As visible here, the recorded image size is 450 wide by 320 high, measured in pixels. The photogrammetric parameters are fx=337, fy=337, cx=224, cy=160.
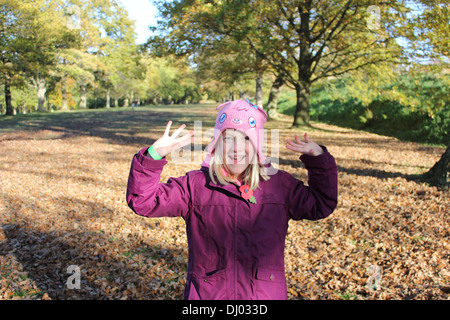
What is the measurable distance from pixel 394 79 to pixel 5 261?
18324mm

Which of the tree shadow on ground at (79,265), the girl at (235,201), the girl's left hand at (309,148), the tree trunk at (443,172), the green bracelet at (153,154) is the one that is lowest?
the tree shadow on ground at (79,265)

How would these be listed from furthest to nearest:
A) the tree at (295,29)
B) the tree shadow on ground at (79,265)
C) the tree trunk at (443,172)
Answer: the tree at (295,29) < the tree trunk at (443,172) < the tree shadow on ground at (79,265)

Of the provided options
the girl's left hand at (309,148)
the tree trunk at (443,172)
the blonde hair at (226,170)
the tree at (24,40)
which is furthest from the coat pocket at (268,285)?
the tree at (24,40)

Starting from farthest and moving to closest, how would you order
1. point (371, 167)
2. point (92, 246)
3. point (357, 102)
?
1. point (357, 102)
2. point (371, 167)
3. point (92, 246)

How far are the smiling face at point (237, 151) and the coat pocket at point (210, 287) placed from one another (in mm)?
654

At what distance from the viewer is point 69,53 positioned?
34.9 m

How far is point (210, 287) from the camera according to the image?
78.9 inches

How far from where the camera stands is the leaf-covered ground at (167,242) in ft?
14.6

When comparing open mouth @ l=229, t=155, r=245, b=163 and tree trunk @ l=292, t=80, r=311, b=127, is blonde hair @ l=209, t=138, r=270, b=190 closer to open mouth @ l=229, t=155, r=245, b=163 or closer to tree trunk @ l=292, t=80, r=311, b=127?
open mouth @ l=229, t=155, r=245, b=163

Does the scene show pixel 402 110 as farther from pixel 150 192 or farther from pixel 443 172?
pixel 150 192

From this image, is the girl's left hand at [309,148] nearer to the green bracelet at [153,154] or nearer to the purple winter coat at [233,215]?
the purple winter coat at [233,215]

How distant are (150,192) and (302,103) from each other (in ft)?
65.3

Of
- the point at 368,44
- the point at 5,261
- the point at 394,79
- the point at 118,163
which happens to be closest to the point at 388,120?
the point at 394,79
